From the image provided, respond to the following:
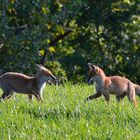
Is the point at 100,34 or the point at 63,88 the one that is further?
the point at 100,34

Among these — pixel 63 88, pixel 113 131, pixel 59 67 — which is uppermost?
pixel 113 131

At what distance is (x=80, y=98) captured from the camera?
44.3ft

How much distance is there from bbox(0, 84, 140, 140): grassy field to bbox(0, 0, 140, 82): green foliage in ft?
38.6

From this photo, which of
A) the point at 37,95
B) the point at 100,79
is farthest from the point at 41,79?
the point at 100,79

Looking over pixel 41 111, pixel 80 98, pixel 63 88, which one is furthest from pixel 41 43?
pixel 41 111

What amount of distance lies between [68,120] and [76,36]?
59.5ft

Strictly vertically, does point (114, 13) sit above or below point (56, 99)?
below

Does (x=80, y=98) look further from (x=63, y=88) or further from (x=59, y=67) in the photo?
(x=59, y=67)

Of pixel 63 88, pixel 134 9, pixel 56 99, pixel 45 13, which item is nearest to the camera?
pixel 56 99

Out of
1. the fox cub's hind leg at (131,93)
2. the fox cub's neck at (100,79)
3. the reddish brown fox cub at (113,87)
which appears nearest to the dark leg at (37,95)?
the reddish brown fox cub at (113,87)

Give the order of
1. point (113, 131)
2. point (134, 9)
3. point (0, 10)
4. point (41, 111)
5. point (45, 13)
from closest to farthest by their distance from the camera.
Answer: point (113, 131)
point (41, 111)
point (0, 10)
point (45, 13)
point (134, 9)

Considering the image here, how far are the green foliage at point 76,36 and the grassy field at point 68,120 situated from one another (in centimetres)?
1176

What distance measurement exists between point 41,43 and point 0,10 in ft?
6.39

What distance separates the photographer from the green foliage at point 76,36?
81.3 ft
